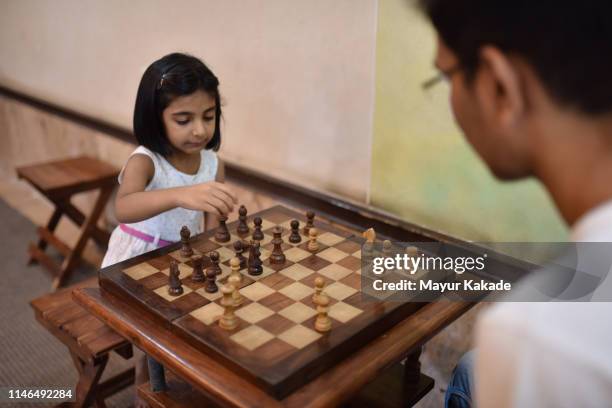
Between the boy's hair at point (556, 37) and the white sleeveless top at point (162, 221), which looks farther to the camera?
the white sleeveless top at point (162, 221)

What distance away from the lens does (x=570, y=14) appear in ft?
2.25

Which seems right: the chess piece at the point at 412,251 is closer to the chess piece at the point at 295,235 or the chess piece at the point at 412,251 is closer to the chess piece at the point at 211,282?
the chess piece at the point at 295,235

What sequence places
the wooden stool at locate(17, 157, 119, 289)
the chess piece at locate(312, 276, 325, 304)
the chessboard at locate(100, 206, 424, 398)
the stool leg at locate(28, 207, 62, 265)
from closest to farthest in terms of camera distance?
the chessboard at locate(100, 206, 424, 398), the chess piece at locate(312, 276, 325, 304), the wooden stool at locate(17, 157, 119, 289), the stool leg at locate(28, 207, 62, 265)

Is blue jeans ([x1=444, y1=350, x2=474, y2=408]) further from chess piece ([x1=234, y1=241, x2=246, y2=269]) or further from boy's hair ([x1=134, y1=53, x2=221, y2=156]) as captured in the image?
boy's hair ([x1=134, y1=53, x2=221, y2=156])

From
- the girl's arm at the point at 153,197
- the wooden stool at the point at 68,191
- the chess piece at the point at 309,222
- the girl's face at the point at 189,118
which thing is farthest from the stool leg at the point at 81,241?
the chess piece at the point at 309,222

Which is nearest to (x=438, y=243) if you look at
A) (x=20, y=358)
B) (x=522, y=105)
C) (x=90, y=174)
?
(x=522, y=105)

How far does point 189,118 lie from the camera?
1.84m

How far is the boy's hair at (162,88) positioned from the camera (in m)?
1.83

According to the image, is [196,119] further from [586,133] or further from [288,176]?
[586,133]

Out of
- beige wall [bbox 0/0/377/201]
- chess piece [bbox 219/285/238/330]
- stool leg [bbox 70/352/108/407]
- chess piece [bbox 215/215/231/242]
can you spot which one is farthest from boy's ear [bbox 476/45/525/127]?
stool leg [bbox 70/352/108/407]

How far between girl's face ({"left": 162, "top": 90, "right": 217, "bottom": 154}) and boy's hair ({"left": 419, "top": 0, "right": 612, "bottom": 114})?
1188 mm

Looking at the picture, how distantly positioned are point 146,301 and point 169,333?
12 centimetres

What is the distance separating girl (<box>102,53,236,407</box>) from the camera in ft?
5.65

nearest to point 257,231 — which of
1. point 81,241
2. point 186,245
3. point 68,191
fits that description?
point 186,245
